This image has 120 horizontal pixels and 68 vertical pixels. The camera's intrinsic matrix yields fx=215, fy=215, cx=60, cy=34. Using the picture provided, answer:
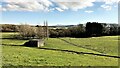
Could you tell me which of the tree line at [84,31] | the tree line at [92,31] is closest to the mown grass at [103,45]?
the tree line at [84,31]

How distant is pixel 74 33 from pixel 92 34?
29.4 ft

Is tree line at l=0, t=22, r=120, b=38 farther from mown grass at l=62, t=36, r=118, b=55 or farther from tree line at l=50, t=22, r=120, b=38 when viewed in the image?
mown grass at l=62, t=36, r=118, b=55

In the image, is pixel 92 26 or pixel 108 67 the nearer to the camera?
pixel 108 67

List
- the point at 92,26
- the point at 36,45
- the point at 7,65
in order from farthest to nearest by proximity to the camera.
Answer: the point at 92,26
the point at 36,45
the point at 7,65

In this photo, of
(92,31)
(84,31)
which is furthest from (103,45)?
(92,31)

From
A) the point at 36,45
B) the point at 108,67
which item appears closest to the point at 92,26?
the point at 36,45

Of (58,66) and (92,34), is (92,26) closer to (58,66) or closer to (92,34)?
(92,34)

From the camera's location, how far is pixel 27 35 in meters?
102

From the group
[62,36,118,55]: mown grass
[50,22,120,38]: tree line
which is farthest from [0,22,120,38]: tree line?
[62,36,118,55]: mown grass

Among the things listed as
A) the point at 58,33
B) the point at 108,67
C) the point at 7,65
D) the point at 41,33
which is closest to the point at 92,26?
the point at 58,33

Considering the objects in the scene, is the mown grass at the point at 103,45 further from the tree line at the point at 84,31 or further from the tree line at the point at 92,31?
the tree line at the point at 92,31

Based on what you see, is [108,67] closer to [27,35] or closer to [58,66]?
[58,66]

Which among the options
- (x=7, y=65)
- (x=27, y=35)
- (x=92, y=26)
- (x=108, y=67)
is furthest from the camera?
(x=92, y=26)

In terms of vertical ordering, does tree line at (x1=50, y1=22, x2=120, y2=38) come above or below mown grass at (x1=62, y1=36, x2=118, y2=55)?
above
